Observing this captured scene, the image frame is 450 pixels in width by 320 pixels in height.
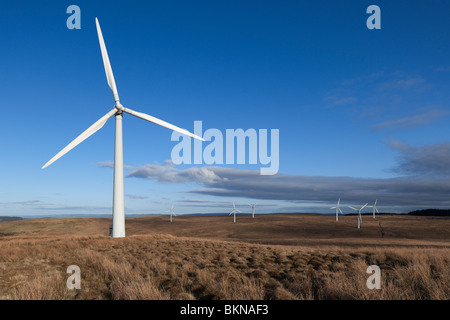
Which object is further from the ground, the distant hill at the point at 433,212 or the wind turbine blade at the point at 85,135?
the wind turbine blade at the point at 85,135

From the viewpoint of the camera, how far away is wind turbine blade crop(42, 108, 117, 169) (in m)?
28.2

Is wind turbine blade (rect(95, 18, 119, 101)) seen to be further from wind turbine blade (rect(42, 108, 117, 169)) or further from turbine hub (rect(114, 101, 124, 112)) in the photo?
wind turbine blade (rect(42, 108, 117, 169))

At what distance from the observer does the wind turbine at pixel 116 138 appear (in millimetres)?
29062

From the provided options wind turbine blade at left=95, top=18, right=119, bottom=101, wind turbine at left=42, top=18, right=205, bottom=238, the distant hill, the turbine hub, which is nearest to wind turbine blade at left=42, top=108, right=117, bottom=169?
wind turbine at left=42, top=18, right=205, bottom=238

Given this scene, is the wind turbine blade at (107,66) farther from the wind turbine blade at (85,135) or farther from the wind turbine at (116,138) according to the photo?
the wind turbine blade at (85,135)

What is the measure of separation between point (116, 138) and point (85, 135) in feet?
10.4

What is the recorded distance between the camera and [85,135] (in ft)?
99.0

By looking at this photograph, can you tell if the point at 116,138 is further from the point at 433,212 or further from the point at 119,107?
the point at 433,212

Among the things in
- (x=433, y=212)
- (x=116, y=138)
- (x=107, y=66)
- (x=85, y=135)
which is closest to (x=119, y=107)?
(x=116, y=138)

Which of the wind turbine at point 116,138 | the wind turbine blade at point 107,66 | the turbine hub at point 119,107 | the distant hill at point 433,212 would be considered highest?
the wind turbine blade at point 107,66

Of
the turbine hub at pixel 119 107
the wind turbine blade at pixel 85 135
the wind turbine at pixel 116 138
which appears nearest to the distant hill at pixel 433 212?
the wind turbine at pixel 116 138
